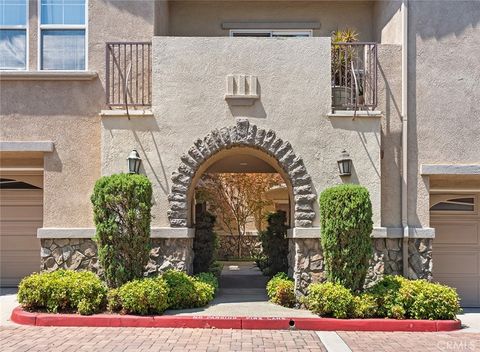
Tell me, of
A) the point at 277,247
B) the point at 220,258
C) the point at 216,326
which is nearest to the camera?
the point at 216,326

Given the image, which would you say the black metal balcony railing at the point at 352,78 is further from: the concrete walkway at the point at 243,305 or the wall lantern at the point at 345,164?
the concrete walkway at the point at 243,305

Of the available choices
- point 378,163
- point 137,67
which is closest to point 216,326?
point 378,163

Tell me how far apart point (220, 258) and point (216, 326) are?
15.7 meters

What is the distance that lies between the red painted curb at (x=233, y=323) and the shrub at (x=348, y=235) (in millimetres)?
754

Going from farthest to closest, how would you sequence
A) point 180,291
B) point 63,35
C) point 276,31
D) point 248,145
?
1. point 276,31
2. point 63,35
3. point 248,145
4. point 180,291

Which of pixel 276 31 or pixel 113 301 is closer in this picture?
pixel 113 301

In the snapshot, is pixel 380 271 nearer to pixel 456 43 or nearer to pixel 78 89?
pixel 456 43

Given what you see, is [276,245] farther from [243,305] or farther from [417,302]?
[417,302]

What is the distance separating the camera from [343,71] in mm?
11906

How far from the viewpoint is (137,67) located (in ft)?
38.1

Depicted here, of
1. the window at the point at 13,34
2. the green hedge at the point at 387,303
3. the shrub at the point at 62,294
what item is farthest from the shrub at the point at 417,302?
the window at the point at 13,34

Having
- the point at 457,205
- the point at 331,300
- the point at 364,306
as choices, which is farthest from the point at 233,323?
the point at 457,205

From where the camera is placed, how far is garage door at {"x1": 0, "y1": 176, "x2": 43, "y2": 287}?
13.2 meters

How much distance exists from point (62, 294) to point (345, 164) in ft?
19.0
